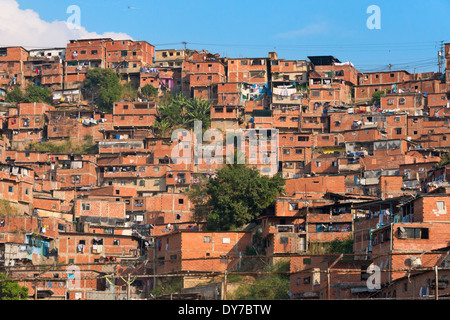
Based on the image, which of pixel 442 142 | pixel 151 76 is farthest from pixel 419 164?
pixel 151 76

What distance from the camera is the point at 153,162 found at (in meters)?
64.9

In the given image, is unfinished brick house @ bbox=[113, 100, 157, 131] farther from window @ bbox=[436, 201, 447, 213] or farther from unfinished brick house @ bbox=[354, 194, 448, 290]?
window @ bbox=[436, 201, 447, 213]

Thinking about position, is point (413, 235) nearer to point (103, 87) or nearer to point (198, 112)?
point (198, 112)

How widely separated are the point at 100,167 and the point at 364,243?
31.3m

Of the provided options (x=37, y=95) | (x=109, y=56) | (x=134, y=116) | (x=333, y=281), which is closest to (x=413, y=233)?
(x=333, y=281)

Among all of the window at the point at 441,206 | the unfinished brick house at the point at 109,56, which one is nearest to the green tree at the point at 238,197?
the window at the point at 441,206

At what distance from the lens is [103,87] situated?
74.8 m

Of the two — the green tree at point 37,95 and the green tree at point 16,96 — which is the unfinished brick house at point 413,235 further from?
the green tree at point 16,96

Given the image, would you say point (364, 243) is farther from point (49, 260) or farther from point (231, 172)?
point (49, 260)

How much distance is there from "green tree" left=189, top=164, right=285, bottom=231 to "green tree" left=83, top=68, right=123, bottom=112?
27.5 meters

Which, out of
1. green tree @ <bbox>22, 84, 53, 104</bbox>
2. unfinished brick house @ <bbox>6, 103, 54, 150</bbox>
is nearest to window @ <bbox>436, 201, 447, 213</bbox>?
unfinished brick house @ <bbox>6, 103, 54, 150</bbox>
